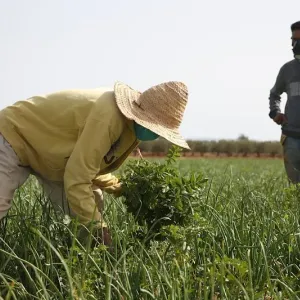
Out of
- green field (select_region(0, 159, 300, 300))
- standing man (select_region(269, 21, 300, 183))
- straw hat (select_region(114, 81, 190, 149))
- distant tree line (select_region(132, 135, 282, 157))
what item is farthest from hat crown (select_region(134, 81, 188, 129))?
distant tree line (select_region(132, 135, 282, 157))

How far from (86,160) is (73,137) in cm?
26

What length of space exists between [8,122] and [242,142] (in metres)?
32.4

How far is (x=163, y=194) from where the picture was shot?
2.72 metres

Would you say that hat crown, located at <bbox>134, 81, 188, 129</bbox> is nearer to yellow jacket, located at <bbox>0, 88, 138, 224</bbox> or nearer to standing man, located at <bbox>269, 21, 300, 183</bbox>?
yellow jacket, located at <bbox>0, 88, 138, 224</bbox>

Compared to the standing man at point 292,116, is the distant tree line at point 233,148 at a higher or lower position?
lower

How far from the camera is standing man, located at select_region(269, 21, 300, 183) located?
499 cm

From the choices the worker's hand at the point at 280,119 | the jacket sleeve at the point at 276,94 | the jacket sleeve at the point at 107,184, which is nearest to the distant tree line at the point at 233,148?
the jacket sleeve at the point at 276,94

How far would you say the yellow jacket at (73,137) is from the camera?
2.61 m

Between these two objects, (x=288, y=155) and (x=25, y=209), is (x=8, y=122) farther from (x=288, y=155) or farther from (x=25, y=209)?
(x=288, y=155)

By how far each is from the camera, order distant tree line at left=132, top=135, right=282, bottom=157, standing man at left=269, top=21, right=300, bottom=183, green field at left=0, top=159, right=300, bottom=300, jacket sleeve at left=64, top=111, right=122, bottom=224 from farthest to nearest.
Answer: distant tree line at left=132, top=135, right=282, bottom=157
standing man at left=269, top=21, right=300, bottom=183
jacket sleeve at left=64, top=111, right=122, bottom=224
green field at left=0, top=159, right=300, bottom=300

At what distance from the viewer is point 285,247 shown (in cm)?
287

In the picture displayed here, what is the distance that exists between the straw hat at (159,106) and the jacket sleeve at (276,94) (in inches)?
99.7

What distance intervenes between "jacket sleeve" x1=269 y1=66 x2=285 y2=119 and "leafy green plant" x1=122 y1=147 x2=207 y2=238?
2.60 metres

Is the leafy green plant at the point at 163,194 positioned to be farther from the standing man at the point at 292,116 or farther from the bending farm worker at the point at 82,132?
the standing man at the point at 292,116
